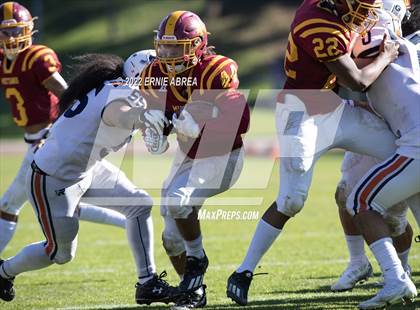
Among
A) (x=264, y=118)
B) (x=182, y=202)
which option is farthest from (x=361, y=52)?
(x=264, y=118)

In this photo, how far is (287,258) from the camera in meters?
6.42

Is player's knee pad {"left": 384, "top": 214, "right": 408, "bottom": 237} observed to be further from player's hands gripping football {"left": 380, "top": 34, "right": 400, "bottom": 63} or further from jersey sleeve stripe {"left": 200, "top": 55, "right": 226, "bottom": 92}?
jersey sleeve stripe {"left": 200, "top": 55, "right": 226, "bottom": 92}

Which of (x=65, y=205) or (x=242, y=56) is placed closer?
(x=65, y=205)

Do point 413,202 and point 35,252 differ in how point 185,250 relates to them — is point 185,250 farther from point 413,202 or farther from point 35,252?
point 413,202

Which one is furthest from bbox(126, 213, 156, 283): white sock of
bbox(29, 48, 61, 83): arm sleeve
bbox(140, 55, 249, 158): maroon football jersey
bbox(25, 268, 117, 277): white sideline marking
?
bbox(29, 48, 61, 83): arm sleeve

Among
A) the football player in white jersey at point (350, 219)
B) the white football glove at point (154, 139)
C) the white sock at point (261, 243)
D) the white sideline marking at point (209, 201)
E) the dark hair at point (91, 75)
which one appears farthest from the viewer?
the white sideline marking at point (209, 201)

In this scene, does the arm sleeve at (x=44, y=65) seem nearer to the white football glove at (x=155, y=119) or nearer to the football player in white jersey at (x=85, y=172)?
the football player in white jersey at (x=85, y=172)

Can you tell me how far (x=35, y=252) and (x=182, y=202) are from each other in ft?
3.44

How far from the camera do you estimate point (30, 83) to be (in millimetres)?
6039

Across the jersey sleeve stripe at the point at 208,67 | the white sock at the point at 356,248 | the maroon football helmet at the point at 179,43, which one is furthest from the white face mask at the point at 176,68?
the white sock at the point at 356,248

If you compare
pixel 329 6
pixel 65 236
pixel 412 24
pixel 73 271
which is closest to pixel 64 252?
pixel 65 236

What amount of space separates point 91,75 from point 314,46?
129cm

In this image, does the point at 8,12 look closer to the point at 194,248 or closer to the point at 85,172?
the point at 85,172

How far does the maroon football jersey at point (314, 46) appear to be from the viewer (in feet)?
13.5
